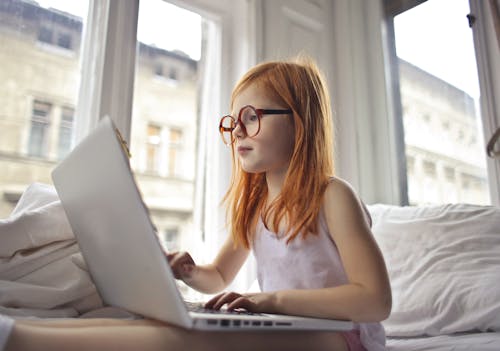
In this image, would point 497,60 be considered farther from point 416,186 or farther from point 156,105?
point 156,105

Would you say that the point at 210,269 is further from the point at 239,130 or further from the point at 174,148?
the point at 174,148

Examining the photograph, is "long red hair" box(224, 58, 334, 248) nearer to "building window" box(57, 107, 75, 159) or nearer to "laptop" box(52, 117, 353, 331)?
"laptop" box(52, 117, 353, 331)

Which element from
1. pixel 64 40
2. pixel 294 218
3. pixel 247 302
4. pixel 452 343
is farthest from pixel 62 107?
pixel 452 343

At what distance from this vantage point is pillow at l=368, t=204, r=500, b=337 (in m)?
1.13

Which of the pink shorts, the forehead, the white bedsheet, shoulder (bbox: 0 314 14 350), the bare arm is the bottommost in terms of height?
the white bedsheet

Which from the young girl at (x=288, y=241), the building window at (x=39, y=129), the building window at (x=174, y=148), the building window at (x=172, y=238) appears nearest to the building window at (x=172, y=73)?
the building window at (x=174, y=148)

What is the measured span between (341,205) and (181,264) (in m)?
0.35

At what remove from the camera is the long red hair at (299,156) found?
93 cm

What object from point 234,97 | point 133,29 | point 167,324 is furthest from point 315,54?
point 167,324

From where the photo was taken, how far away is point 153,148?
2.06 metres

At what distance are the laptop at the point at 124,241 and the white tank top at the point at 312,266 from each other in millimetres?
215

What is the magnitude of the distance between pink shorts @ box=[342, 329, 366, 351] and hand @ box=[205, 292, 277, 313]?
0.15m

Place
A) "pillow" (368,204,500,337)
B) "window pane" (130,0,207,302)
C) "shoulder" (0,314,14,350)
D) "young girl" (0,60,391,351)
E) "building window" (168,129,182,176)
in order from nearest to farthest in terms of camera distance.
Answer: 1. "shoulder" (0,314,14,350)
2. "young girl" (0,60,391,351)
3. "pillow" (368,204,500,337)
4. "window pane" (130,0,207,302)
5. "building window" (168,129,182,176)

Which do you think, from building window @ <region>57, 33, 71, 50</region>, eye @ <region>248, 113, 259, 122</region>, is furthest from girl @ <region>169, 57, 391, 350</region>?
building window @ <region>57, 33, 71, 50</region>
